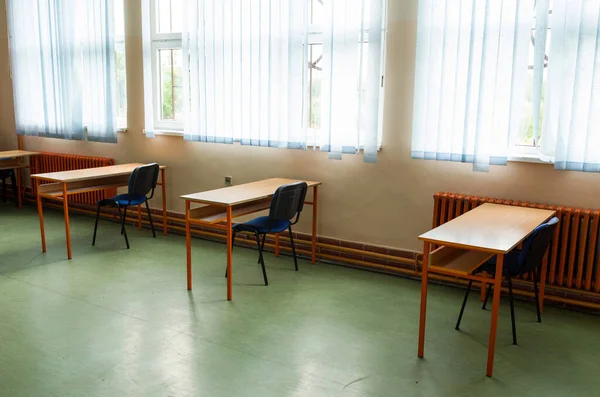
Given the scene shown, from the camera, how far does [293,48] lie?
495cm

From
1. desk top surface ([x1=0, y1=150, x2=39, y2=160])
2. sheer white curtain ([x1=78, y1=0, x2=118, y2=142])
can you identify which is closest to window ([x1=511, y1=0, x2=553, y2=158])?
sheer white curtain ([x1=78, y1=0, x2=118, y2=142])

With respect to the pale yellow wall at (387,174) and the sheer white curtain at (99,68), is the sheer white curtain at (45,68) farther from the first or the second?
the pale yellow wall at (387,174)

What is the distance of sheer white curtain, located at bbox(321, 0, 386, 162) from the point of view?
15.0 feet

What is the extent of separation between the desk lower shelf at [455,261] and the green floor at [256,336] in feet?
1.77

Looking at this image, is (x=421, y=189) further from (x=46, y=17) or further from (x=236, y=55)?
(x=46, y=17)

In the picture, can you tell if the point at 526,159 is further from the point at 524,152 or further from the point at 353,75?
the point at 353,75

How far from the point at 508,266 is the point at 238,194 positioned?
2.06 m

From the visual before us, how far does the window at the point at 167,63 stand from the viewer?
5.86 m

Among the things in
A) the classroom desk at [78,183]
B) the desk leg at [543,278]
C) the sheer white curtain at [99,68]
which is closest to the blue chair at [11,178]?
the sheer white curtain at [99,68]

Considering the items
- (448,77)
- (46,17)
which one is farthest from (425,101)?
(46,17)

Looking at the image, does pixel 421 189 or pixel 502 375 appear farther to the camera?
pixel 421 189

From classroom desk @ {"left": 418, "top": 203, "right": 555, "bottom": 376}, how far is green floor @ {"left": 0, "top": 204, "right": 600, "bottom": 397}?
29 centimetres

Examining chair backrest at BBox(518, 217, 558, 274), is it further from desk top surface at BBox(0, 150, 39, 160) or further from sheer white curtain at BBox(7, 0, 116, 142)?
desk top surface at BBox(0, 150, 39, 160)

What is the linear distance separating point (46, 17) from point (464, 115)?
5.06 m
